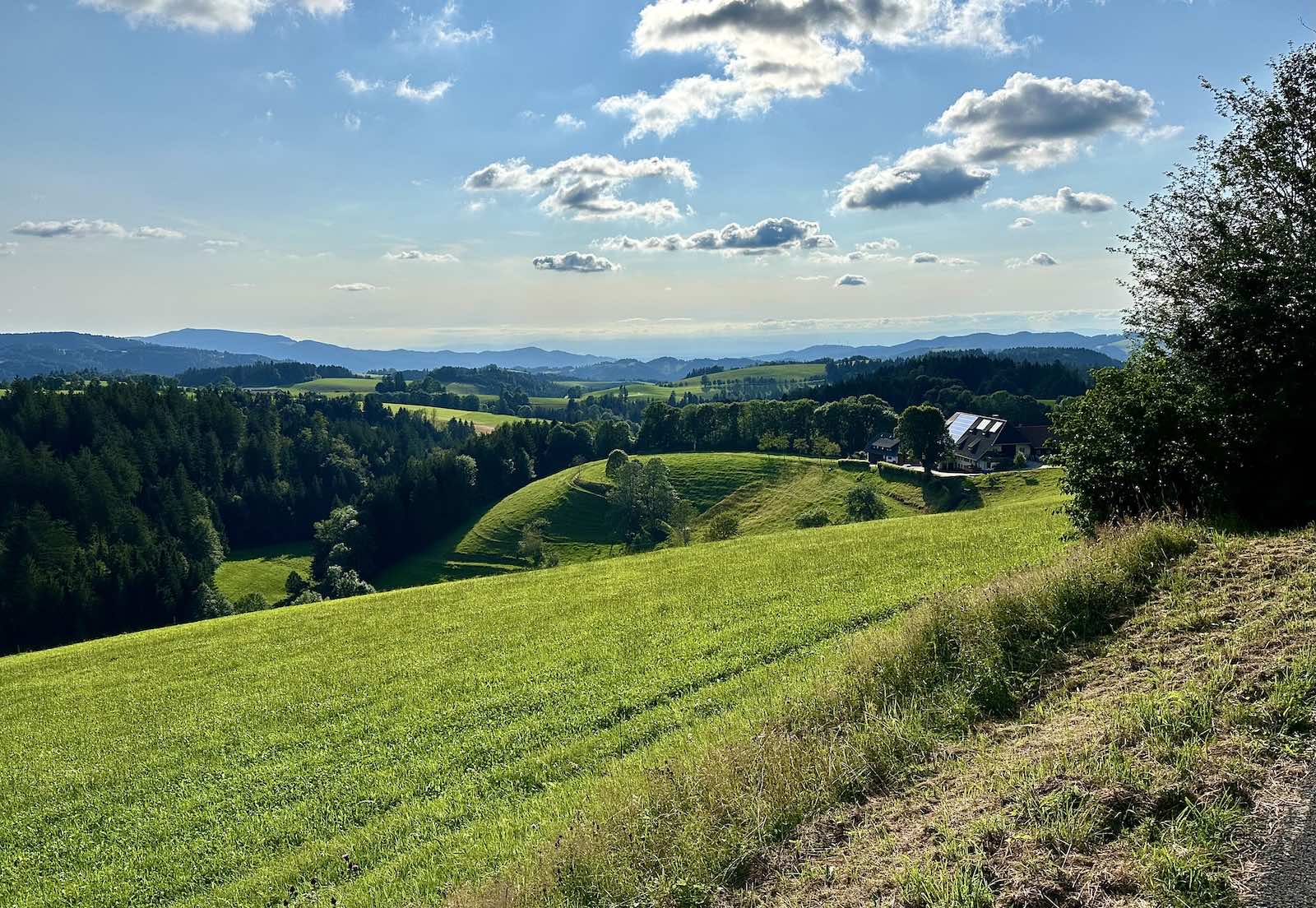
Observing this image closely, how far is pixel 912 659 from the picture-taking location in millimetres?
10219

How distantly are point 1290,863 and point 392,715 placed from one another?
645 inches

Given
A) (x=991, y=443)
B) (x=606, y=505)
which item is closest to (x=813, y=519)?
(x=606, y=505)

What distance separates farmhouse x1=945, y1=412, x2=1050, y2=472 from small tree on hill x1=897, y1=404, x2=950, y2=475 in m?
9.88

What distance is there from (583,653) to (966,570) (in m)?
11.7

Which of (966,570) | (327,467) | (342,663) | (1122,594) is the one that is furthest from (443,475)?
(1122,594)

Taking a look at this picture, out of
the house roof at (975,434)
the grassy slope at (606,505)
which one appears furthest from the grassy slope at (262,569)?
the house roof at (975,434)

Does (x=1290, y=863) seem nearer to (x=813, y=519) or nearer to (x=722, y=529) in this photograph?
(x=722, y=529)

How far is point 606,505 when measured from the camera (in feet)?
364

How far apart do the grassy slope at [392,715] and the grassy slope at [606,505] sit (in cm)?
6499

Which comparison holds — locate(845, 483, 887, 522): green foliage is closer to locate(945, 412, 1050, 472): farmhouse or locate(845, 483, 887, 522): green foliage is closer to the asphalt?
locate(945, 412, 1050, 472): farmhouse

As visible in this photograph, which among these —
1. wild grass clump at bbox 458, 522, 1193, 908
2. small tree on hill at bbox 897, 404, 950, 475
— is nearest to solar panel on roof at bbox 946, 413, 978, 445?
small tree on hill at bbox 897, 404, 950, 475

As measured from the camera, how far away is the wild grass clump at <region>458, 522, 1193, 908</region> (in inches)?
270

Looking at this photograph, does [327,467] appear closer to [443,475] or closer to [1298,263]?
[443,475]

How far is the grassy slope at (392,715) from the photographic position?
444 inches
